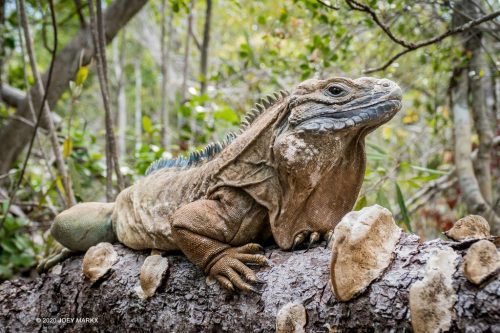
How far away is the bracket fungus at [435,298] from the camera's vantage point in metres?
1.57

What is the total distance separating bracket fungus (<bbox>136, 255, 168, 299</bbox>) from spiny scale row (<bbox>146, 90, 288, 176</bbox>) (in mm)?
684

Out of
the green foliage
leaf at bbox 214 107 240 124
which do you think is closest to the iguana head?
leaf at bbox 214 107 240 124

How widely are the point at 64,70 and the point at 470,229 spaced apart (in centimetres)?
465

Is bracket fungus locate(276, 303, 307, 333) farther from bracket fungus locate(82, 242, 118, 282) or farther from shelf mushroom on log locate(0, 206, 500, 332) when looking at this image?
bracket fungus locate(82, 242, 118, 282)

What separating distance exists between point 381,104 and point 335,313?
98 centimetres

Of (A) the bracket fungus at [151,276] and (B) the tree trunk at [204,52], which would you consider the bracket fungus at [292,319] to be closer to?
(A) the bracket fungus at [151,276]

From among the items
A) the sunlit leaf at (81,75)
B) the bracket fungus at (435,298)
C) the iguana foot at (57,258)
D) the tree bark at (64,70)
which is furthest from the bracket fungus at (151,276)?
the tree bark at (64,70)

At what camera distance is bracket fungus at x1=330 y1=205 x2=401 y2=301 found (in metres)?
1.81

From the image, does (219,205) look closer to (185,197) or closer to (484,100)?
(185,197)

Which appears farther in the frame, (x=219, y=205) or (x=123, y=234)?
(x=123, y=234)

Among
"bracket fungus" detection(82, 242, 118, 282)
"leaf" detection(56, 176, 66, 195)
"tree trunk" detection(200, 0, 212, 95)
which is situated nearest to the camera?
"bracket fungus" detection(82, 242, 118, 282)

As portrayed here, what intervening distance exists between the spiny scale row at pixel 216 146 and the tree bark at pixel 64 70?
2.42 metres

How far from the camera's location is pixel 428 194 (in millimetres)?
5773

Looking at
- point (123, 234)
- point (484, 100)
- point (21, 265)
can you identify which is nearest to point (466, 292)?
point (123, 234)
